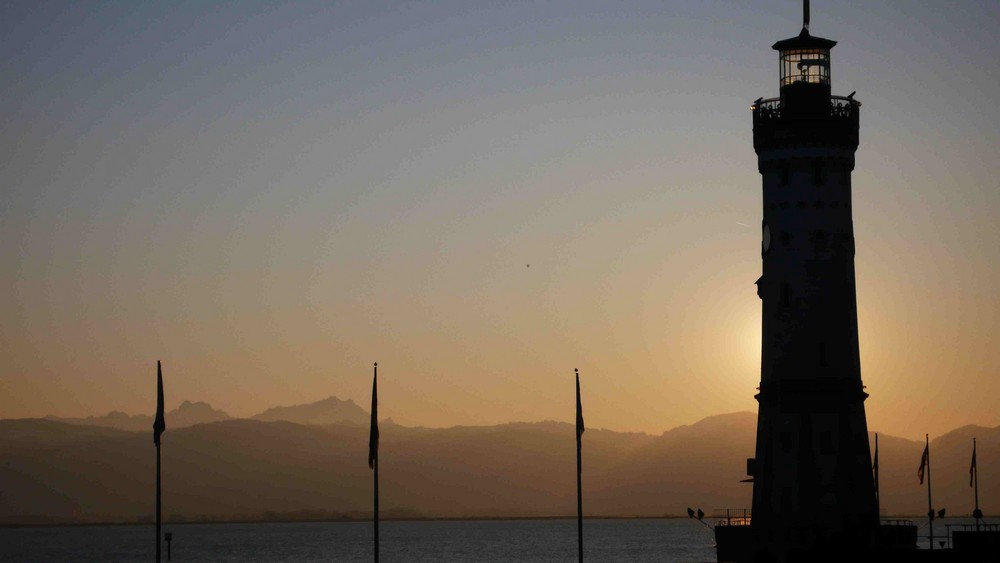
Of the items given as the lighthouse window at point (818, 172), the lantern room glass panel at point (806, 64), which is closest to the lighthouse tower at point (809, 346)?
the lighthouse window at point (818, 172)

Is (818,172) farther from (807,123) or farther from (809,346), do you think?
(809,346)

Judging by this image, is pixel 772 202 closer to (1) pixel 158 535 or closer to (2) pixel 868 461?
(2) pixel 868 461

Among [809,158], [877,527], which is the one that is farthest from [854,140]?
[877,527]

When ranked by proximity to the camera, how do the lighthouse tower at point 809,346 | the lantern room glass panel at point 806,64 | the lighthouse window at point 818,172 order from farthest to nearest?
the lantern room glass panel at point 806,64 < the lighthouse window at point 818,172 < the lighthouse tower at point 809,346

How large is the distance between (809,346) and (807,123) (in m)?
11.3

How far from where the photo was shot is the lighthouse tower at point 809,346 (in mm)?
81938

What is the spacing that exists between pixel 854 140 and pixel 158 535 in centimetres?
3970

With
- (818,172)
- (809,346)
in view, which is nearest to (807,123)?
(818,172)

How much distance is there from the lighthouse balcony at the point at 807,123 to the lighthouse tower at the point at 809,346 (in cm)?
5

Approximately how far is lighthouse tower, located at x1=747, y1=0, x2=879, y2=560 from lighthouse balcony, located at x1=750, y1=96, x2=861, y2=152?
51 millimetres

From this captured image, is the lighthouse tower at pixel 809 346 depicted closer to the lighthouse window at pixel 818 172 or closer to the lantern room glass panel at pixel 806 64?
the lighthouse window at pixel 818 172

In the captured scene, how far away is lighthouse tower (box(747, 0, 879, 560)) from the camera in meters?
81.9

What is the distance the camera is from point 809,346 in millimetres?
82312

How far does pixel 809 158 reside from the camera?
3290 inches
